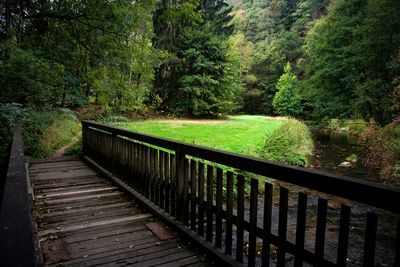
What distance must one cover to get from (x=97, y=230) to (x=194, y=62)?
2509 cm

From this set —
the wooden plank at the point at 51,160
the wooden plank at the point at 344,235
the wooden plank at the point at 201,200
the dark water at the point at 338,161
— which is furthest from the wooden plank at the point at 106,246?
the dark water at the point at 338,161

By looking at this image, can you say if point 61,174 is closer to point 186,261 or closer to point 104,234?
point 104,234

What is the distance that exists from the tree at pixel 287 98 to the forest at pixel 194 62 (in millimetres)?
153

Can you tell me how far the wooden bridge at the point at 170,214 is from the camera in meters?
1.78

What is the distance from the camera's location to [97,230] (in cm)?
380

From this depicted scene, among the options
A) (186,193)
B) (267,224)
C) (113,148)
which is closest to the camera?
(267,224)

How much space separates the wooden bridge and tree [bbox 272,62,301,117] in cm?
3442

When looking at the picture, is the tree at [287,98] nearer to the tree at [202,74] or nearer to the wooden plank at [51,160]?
the tree at [202,74]

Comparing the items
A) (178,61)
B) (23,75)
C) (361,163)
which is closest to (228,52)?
(178,61)

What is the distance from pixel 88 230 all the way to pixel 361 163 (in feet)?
42.1

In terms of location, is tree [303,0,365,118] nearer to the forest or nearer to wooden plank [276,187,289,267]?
the forest

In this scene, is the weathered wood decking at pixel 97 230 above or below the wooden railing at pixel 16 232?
below

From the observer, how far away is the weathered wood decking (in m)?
3.08

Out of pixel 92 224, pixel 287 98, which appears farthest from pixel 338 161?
pixel 287 98
